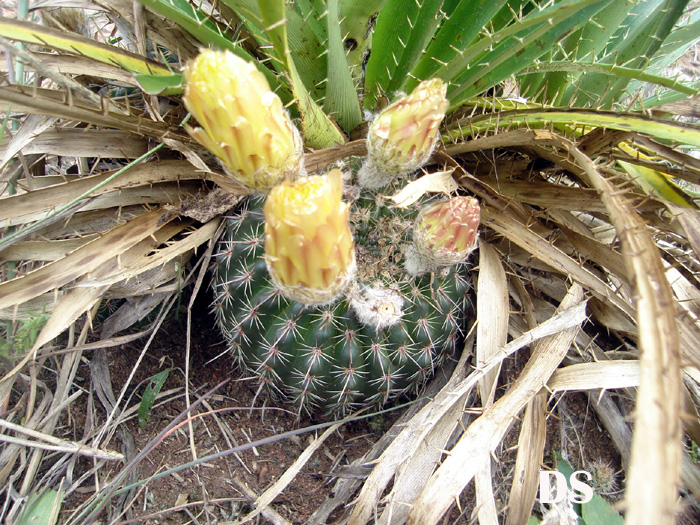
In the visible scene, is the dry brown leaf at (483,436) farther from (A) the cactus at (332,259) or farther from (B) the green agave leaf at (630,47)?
(B) the green agave leaf at (630,47)

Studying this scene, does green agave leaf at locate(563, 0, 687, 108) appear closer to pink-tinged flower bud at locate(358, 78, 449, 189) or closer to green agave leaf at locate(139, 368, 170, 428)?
pink-tinged flower bud at locate(358, 78, 449, 189)

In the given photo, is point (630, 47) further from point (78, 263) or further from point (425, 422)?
point (78, 263)

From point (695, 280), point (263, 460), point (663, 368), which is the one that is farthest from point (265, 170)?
point (695, 280)

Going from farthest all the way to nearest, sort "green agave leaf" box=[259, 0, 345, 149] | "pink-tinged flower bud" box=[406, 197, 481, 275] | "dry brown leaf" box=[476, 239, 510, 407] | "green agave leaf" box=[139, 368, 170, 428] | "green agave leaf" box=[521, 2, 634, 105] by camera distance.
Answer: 1. "green agave leaf" box=[521, 2, 634, 105]
2. "green agave leaf" box=[139, 368, 170, 428]
3. "dry brown leaf" box=[476, 239, 510, 407]
4. "pink-tinged flower bud" box=[406, 197, 481, 275]
5. "green agave leaf" box=[259, 0, 345, 149]

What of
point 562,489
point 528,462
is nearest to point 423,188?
point 528,462

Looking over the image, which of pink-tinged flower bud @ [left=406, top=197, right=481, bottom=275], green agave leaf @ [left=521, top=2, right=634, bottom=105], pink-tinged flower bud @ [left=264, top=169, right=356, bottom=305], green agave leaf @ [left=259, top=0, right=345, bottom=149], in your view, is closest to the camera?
pink-tinged flower bud @ [left=264, top=169, right=356, bottom=305]

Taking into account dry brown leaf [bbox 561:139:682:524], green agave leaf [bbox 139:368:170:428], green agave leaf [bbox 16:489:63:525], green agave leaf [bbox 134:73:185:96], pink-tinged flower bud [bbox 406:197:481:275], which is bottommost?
green agave leaf [bbox 16:489:63:525]

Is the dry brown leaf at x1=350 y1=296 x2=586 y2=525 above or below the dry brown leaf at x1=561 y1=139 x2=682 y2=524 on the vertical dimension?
below

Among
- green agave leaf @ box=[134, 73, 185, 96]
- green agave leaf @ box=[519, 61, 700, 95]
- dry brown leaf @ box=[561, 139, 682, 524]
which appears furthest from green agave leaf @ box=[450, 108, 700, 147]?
green agave leaf @ box=[134, 73, 185, 96]

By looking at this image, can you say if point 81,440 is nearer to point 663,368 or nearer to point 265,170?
point 265,170
